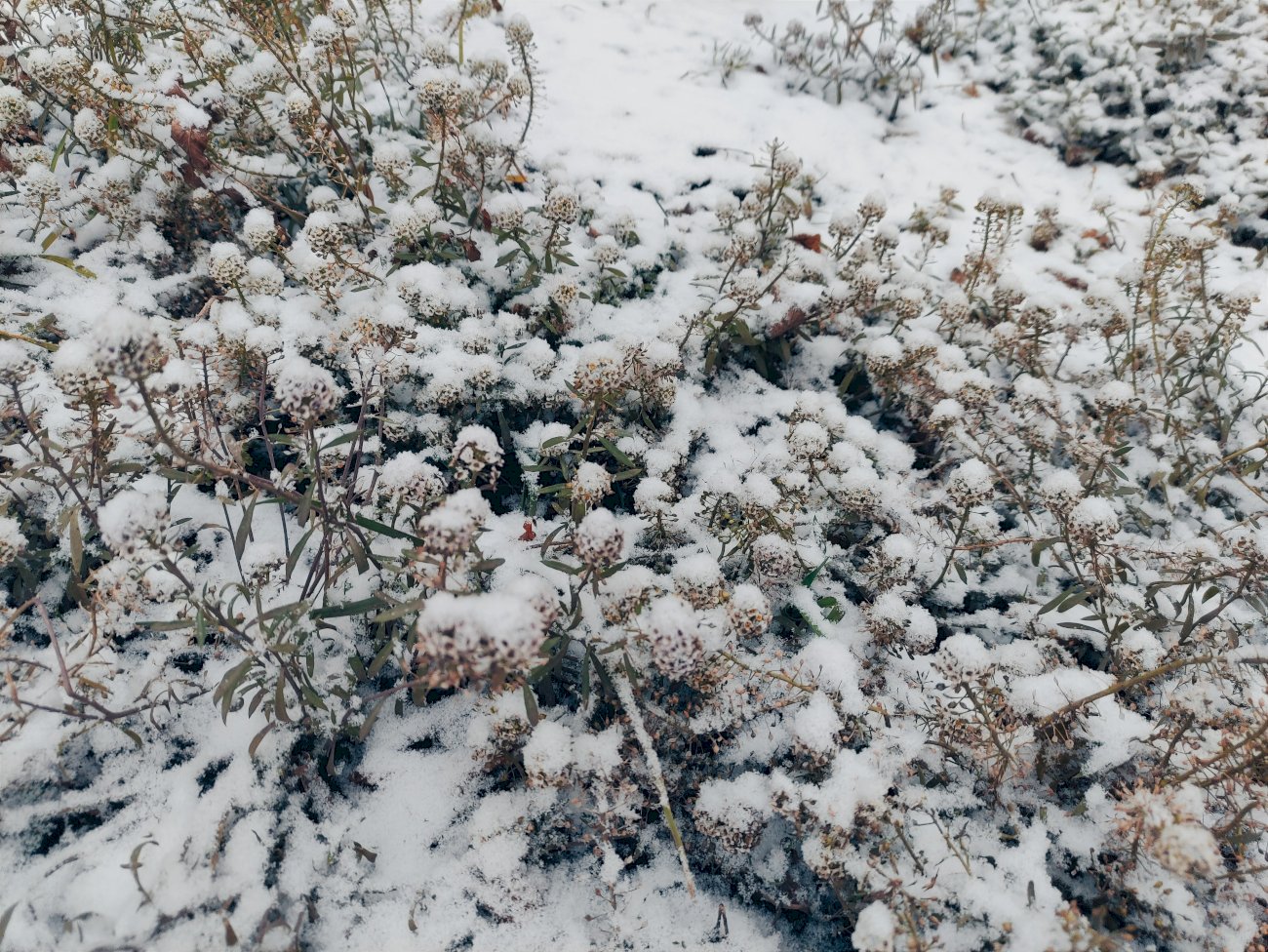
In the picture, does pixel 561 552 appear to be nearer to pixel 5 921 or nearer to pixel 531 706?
pixel 531 706

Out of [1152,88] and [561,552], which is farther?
[1152,88]

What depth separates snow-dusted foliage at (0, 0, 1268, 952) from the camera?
1.77m

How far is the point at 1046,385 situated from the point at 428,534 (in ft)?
8.57

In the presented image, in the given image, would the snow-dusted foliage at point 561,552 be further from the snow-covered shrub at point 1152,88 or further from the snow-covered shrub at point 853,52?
the snow-covered shrub at point 853,52

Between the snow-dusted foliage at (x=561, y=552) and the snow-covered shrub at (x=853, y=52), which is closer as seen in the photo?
the snow-dusted foliage at (x=561, y=552)

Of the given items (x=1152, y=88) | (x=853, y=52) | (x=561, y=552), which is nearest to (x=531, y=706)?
(x=561, y=552)

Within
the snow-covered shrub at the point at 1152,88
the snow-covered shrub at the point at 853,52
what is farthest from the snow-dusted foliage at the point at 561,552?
the snow-covered shrub at the point at 853,52

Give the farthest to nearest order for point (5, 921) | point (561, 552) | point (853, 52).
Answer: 1. point (853, 52)
2. point (561, 552)
3. point (5, 921)

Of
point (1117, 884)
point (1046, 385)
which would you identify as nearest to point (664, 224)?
point (1046, 385)

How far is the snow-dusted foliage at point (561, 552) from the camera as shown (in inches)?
69.5

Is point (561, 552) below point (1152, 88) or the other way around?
below

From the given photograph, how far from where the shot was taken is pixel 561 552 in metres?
2.24

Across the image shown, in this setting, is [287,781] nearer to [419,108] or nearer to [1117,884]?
[1117,884]

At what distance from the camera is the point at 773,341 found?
3.00m
